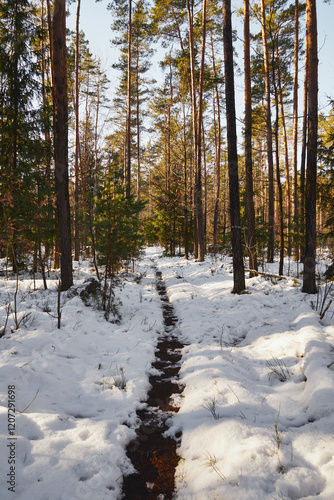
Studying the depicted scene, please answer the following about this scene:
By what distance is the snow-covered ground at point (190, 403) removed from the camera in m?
2.00

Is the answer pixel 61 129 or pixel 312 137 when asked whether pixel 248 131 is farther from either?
pixel 61 129

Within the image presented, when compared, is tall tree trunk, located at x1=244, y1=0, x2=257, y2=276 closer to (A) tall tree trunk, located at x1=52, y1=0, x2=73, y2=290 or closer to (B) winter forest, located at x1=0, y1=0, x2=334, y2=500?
(B) winter forest, located at x1=0, y1=0, x2=334, y2=500

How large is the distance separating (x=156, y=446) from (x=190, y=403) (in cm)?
66

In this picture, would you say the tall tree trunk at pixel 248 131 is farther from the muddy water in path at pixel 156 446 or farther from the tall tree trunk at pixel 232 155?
the muddy water in path at pixel 156 446

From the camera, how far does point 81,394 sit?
10.7 ft

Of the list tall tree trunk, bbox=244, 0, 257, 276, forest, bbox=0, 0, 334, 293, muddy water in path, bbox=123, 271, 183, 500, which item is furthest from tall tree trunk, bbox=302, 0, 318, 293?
muddy water in path, bbox=123, 271, 183, 500

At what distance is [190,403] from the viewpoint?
3.16 meters

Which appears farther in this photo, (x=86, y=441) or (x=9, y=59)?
(x=9, y=59)

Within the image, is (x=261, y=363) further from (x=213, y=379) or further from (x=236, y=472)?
(x=236, y=472)

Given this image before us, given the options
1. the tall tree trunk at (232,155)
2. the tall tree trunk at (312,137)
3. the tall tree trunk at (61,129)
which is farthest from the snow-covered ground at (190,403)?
the tall tree trunk at (61,129)

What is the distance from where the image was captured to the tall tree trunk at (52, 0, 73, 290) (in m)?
6.93

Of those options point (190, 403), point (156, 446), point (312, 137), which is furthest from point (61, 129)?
point (156, 446)

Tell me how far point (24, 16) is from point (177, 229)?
14895mm

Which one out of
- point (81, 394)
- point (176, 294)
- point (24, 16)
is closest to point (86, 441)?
point (81, 394)
